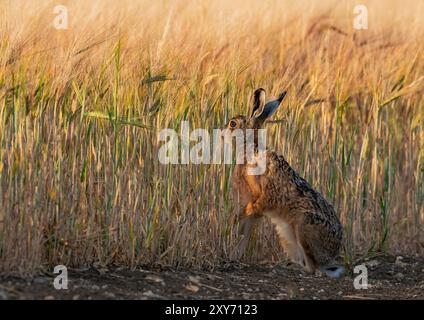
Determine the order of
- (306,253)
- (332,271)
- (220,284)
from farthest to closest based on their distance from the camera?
1. (332,271)
2. (306,253)
3. (220,284)

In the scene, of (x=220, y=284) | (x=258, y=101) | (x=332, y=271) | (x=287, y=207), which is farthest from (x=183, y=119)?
(x=332, y=271)

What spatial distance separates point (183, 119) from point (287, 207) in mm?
1178

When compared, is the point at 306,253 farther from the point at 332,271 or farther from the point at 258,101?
the point at 258,101

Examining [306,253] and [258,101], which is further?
[258,101]

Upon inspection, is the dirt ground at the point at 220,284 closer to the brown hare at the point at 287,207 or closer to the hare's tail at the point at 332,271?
the hare's tail at the point at 332,271

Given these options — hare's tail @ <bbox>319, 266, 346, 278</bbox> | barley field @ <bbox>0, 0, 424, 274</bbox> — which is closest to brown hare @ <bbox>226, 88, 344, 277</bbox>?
hare's tail @ <bbox>319, 266, 346, 278</bbox>

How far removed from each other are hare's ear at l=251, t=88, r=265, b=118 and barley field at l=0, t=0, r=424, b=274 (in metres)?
0.31

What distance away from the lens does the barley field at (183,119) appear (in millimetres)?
7574

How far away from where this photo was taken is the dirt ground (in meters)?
6.95

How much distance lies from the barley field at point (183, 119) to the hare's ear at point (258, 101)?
309 mm

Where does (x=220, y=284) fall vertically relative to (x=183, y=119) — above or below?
below

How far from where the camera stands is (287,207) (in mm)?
8453

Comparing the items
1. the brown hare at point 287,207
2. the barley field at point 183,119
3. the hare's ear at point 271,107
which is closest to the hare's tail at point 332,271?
the brown hare at point 287,207

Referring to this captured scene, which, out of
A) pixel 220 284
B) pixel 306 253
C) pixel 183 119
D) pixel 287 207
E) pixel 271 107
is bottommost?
pixel 220 284
